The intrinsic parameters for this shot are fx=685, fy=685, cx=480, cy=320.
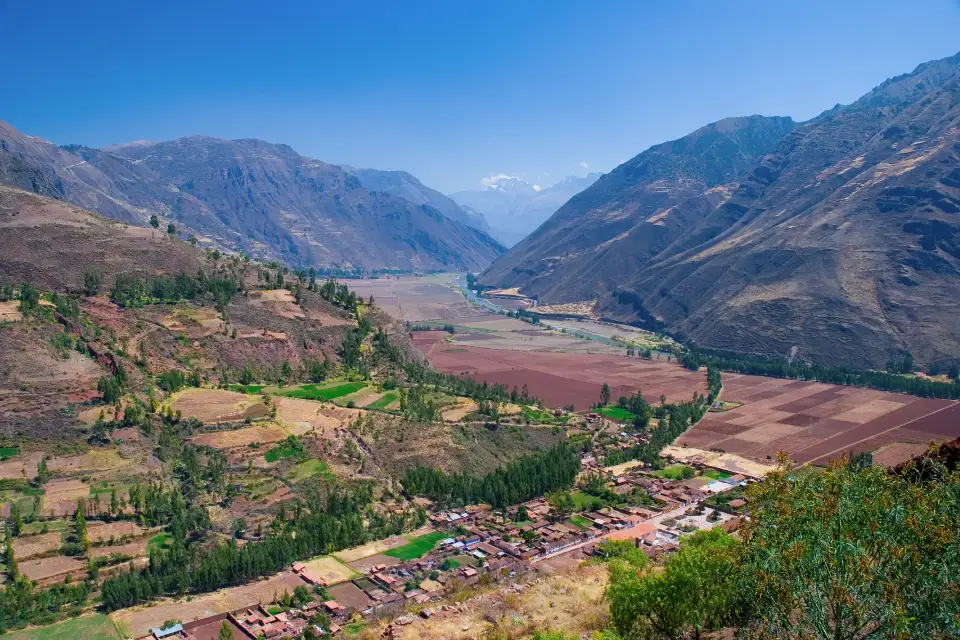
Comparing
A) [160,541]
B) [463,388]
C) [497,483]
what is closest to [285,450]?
[160,541]

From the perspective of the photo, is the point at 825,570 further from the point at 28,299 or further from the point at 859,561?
the point at 28,299

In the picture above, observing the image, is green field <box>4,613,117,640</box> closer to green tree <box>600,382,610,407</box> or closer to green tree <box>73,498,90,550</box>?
green tree <box>73,498,90,550</box>

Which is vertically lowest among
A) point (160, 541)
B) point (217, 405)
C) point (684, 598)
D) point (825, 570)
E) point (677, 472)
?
point (677, 472)

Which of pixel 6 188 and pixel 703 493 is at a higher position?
pixel 6 188

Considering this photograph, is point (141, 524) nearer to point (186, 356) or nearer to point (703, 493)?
point (186, 356)

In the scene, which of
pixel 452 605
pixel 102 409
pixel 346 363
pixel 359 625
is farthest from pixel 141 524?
pixel 346 363

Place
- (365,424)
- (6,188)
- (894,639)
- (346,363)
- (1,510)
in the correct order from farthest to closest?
(6,188), (346,363), (365,424), (1,510), (894,639)
